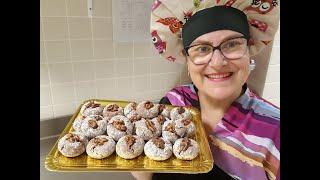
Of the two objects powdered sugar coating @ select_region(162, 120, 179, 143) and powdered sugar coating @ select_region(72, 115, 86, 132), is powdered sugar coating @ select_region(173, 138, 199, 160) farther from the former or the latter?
powdered sugar coating @ select_region(72, 115, 86, 132)

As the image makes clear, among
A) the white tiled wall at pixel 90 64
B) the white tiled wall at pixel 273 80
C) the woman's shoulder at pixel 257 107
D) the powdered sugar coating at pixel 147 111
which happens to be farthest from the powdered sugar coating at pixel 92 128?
the white tiled wall at pixel 273 80

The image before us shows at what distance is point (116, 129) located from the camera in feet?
2.28

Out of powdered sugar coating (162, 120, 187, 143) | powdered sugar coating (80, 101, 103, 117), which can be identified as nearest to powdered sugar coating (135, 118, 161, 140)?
powdered sugar coating (162, 120, 187, 143)

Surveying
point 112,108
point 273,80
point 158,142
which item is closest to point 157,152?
point 158,142

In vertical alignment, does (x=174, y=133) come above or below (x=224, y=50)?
below

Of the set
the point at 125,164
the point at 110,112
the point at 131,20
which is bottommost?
the point at 125,164

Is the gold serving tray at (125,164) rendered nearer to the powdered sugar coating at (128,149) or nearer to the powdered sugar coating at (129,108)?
the powdered sugar coating at (128,149)

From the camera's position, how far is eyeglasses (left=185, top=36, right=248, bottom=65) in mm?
669

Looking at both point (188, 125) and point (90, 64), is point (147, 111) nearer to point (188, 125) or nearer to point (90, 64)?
point (188, 125)

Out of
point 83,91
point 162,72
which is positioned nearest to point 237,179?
point 162,72

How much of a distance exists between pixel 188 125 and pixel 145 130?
12cm

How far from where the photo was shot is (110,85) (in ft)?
3.17
